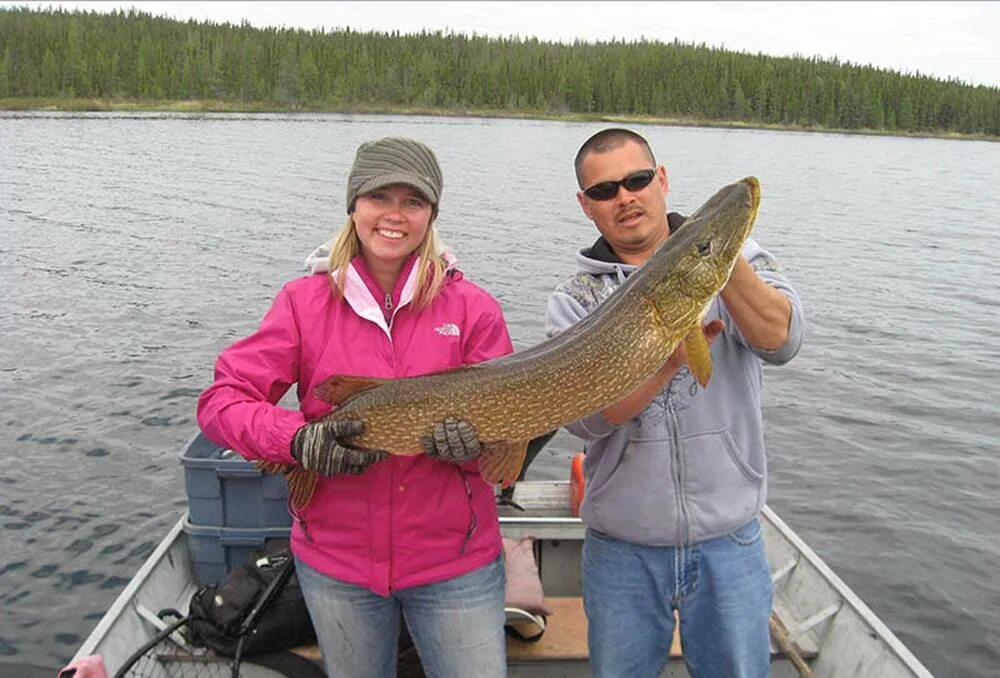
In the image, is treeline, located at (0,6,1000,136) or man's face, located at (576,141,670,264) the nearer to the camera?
man's face, located at (576,141,670,264)

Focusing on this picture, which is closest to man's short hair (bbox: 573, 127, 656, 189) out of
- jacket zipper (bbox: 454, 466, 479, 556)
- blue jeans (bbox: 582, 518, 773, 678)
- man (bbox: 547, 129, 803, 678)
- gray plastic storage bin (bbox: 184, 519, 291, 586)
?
man (bbox: 547, 129, 803, 678)

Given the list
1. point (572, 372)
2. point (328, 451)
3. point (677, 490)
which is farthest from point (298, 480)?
point (677, 490)

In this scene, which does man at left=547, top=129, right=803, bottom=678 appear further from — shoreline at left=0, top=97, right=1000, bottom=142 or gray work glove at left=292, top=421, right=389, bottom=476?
shoreline at left=0, top=97, right=1000, bottom=142

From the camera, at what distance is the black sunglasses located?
2.75 metres

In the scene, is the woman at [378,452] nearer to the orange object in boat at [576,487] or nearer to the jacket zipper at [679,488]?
the jacket zipper at [679,488]

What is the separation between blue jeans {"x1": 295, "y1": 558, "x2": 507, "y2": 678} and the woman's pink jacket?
5 cm

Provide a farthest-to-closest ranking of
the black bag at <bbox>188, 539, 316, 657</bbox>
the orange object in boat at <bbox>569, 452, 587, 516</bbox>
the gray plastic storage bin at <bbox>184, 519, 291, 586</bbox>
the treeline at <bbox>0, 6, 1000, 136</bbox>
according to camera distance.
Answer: the treeline at <bbox>0, 6, 1000, 136</bbox>, the orange object in boat at <bbox>569, 452, 587, 516</bbox>, the gray plastic storage bin at <bbox>184, 519, 291, 586</bbox>, the black bag at <bbox>188, 539, 316, 657</bbox>

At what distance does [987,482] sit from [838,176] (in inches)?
1094

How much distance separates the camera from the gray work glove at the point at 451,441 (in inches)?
105

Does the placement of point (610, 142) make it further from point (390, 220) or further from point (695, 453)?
point (695, 453)

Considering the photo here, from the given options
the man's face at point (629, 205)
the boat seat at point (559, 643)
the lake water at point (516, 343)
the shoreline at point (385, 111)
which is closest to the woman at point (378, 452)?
the man's face at point (629, 205)

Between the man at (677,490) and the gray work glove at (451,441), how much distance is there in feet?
1.28

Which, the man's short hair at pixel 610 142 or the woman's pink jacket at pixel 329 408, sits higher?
the man's short hair at pixel 610 142

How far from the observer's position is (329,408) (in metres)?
2.83
